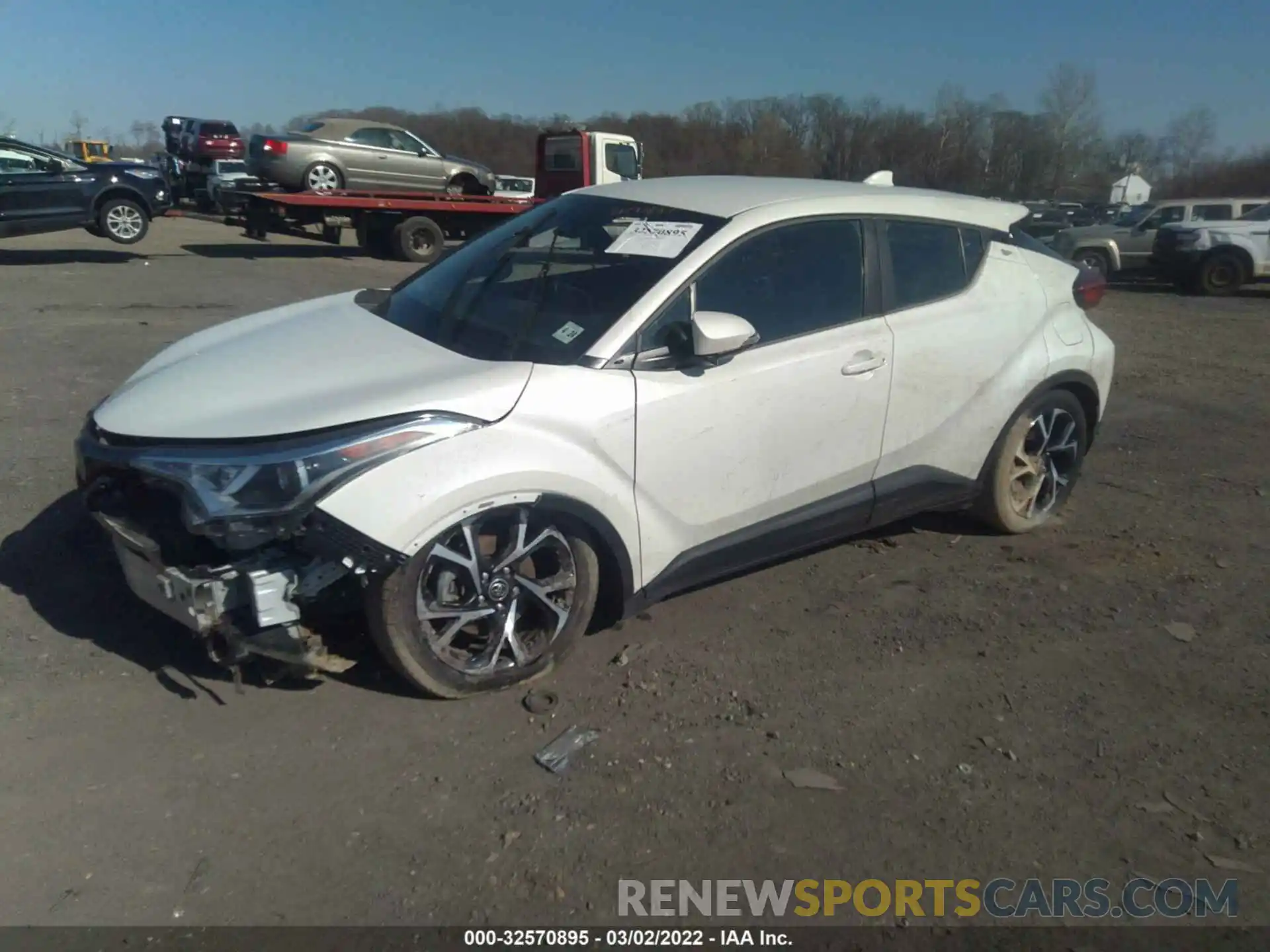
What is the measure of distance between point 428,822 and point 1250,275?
1806cm

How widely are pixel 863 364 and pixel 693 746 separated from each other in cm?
171

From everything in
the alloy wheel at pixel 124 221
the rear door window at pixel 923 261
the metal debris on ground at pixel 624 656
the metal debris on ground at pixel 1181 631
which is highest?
the rear door window at pixel 923 261

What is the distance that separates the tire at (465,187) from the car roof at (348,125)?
4.74ft

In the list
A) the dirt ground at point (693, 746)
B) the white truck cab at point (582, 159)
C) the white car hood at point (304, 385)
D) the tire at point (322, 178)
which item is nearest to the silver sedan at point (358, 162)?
the tire at point (322, 178)

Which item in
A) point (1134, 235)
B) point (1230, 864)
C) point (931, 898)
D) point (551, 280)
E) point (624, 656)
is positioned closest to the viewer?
point (931, 898)

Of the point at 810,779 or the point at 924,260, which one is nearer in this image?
the point at 810,779

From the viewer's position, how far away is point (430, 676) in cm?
337

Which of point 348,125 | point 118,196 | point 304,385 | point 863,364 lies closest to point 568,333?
point 304,385

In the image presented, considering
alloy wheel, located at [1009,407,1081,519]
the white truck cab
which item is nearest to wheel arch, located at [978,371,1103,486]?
alloy wheel, located at [1009,407,1081,519]

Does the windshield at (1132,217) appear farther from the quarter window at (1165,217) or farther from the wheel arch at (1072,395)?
the wheel arch at (1072,395)

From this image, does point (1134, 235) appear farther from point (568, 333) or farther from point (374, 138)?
point (568, 333)

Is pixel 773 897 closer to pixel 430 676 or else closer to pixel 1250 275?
pixel 430 676

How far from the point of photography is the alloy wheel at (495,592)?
3.31m

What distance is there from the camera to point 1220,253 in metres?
16.6
